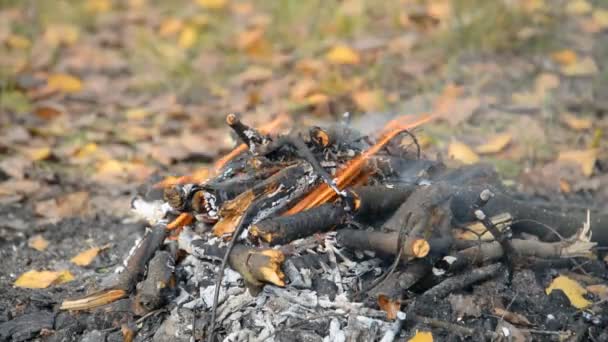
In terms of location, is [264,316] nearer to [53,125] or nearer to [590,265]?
[590,265]

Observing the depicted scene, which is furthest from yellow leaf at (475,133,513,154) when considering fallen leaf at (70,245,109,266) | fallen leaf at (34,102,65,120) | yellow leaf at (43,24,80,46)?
yellow leaf at (43,24,80,46)

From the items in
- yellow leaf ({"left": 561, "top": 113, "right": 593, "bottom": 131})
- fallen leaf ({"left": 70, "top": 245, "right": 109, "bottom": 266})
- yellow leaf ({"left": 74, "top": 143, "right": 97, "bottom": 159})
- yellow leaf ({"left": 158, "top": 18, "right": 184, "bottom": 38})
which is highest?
yellow leaf ({"left": 158, "top": 18, "right": 184, "bottom": 38})

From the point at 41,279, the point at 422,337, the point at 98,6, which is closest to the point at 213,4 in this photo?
the point at 98,6

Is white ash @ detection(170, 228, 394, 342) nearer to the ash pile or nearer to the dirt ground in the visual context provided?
the ash pile

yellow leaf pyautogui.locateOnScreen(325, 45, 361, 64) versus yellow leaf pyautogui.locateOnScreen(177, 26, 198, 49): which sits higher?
yellow leaf pyautogui.locateOnScreen(177, 26, 198, 49)

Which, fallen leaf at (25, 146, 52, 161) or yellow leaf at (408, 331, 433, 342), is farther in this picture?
fallen leaf at (25, 146, 52, 161)

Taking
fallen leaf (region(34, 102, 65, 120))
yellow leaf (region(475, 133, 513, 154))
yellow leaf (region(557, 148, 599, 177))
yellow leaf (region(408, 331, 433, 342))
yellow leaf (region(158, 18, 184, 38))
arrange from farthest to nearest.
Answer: yellow leaf (region(158, 18, 184, 38)), fallen leaf (region(34, 102, 65, 120)), yellow leaf (region(475, 133, 513, 154)), yellow leaf (region(557, 148, 599, 177)), yellow leaf (region(408, 331, 433, 342))

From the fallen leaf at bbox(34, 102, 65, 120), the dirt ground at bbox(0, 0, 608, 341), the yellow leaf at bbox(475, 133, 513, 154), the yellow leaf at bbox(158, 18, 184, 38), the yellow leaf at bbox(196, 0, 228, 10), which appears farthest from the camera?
the yellow leaf at bbox(196, 0, 228, 10)
